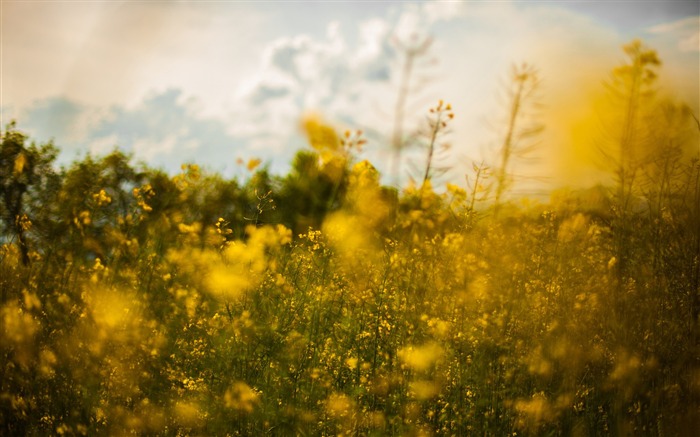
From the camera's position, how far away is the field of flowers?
2.86 meters

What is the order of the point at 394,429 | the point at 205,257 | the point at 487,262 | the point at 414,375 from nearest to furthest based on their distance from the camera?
the point at 394,429 → the point at 414,375 → the point at 487,262 → the point at 205,257

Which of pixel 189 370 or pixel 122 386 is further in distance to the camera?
pixel 189 370

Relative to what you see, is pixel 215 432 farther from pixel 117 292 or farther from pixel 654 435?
pixel 654 435

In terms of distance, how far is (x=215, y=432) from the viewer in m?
2.90

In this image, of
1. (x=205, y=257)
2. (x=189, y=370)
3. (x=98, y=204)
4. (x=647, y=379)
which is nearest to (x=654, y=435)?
(x=647, y=379)

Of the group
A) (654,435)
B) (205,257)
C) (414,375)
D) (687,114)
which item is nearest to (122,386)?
(205,257)

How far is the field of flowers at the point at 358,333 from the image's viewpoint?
2.86m

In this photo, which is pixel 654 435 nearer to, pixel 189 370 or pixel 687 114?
Answer: pixel 687 114

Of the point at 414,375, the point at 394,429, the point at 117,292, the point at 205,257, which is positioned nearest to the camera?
the point at 394,429

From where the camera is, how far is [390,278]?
3504mm

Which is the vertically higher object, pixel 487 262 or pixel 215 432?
pixel 487 262

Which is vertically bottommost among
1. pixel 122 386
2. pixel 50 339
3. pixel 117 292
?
pixel 122 386

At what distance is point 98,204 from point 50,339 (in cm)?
115

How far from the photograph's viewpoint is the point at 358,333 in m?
3.39
